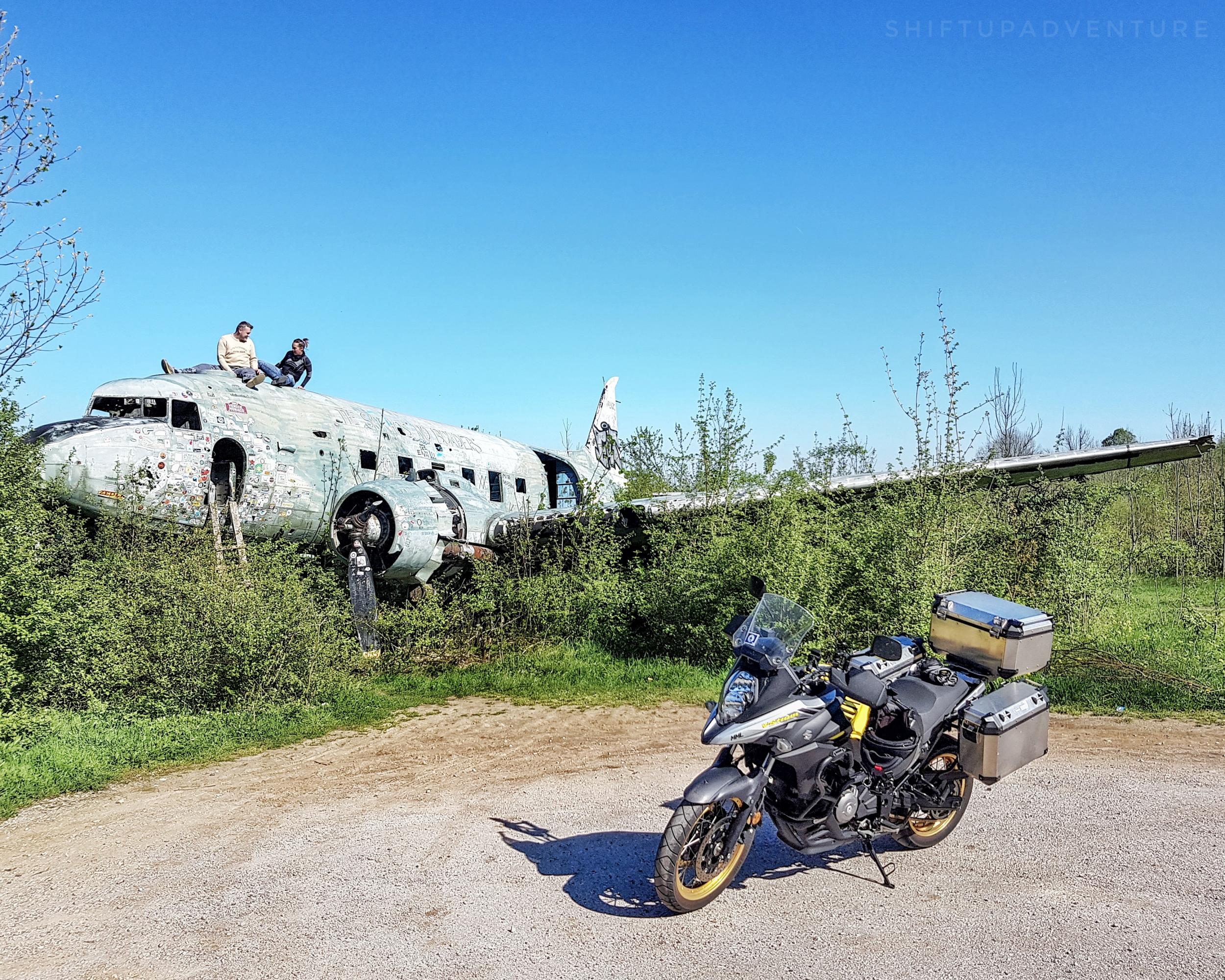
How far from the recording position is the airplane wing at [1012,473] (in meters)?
11.6

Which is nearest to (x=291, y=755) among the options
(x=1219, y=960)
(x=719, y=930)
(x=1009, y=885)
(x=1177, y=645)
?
(x=719, y=930)

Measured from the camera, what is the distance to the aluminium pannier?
4523mm

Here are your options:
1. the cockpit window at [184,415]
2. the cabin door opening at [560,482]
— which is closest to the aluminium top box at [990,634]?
the cockpit window at [184,415]

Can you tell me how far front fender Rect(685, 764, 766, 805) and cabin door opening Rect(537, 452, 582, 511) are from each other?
48.0ft

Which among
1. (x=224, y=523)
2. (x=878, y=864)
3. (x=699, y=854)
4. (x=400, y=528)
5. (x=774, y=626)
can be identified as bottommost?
(x=878, y=864)

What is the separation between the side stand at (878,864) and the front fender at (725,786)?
0.88 m

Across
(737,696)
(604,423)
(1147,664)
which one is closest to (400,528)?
(737,696)

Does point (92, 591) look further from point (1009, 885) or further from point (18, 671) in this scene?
point (1009, 885)

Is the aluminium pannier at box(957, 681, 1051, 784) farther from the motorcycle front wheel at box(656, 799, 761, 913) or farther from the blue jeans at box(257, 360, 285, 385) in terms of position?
the blue jeans at box(257, 360, 285, 385)

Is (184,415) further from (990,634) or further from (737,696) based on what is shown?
(990,634)

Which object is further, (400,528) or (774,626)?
(400,528)

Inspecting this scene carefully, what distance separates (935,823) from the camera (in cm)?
502

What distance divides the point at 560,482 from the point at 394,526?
316 inches

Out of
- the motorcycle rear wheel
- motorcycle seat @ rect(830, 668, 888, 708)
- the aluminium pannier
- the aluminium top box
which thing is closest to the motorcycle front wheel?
motorcycle seat @ rect(830, 668, 888, 708)
